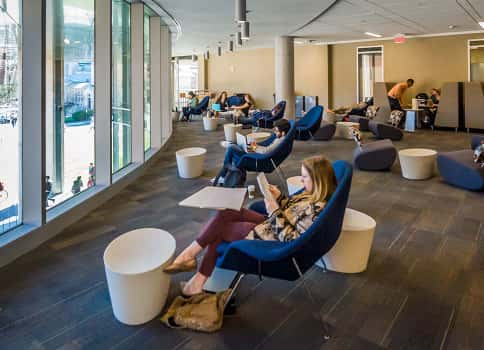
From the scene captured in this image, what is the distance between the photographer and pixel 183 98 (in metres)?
20.3

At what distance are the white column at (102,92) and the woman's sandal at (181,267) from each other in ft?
10.5

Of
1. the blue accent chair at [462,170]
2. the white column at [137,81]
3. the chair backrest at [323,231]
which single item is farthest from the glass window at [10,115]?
the blue accent chair at [462,170]

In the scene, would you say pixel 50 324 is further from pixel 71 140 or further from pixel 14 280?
pixel 71 140

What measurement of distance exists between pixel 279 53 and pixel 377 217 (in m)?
9.85

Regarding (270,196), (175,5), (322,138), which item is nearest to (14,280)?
(270,196)

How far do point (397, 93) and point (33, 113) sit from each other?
1224cm

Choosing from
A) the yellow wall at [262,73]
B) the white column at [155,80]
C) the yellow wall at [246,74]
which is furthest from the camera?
the yellow wall at [246,74]

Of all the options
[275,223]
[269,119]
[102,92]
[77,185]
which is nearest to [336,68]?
[269,119]

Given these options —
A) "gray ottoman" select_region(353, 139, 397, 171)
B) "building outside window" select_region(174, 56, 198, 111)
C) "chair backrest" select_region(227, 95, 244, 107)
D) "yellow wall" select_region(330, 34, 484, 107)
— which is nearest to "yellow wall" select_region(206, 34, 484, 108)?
"yellow wall" select_region(330, 34, 484, 107)

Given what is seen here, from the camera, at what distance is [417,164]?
20.6 ft

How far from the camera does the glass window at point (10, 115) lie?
3.51 m

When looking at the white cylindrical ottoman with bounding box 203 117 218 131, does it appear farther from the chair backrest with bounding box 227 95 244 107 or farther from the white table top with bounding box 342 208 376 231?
the white table top with bounding box 342 208 376 231

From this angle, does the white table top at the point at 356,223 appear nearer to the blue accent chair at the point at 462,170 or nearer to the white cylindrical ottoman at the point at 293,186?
the white cylindrical ottoman at the point at 293,186

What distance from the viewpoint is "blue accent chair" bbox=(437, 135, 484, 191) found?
551 cm
